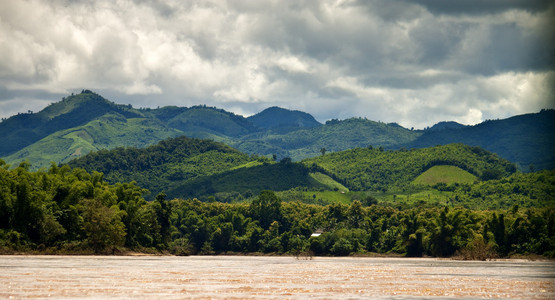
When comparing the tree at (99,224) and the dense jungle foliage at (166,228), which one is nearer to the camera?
the dense jungle foliage at (166,228)

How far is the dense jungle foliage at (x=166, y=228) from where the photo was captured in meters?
104

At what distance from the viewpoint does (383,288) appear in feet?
178

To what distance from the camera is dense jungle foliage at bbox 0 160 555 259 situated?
104 m

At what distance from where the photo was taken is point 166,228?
512ft

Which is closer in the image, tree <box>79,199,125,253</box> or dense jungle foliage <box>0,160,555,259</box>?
dense jungle foliage <box>0,160,555,259</box>

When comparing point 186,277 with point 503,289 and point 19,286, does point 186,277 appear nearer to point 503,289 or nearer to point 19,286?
point 19,286

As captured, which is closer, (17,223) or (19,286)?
(19,286)

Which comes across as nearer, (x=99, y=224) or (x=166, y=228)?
(x=99, y=224)

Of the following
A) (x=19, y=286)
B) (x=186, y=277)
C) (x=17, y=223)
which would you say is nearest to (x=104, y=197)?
(x=17, y=223)

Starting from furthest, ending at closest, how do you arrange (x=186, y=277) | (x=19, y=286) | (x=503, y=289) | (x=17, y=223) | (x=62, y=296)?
(x=17, y=223) < (x=186, y=277) < (x=503, y=289) < (x=19, y=286) < (x=62, y=296)

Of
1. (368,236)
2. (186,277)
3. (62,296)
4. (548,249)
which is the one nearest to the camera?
(62,296)

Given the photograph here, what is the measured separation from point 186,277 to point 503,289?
95.7ft

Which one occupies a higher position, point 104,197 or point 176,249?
point 104,197

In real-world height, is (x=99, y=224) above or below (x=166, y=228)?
above
